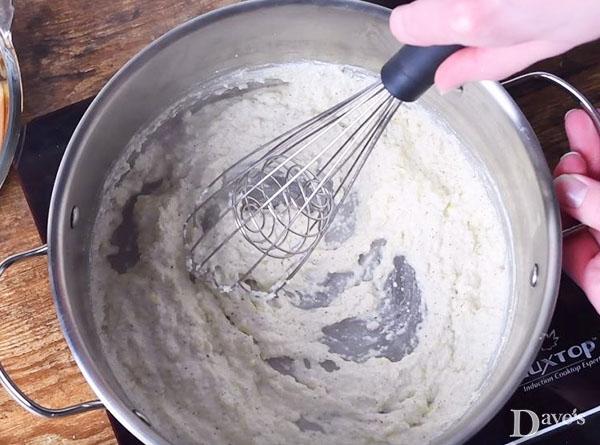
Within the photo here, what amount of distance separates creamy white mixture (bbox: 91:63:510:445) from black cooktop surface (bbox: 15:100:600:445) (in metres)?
0.07

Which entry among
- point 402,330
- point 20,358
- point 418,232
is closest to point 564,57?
point 418,232

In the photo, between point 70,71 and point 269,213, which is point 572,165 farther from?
point 70,71

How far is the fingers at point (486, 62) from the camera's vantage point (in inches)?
28.1

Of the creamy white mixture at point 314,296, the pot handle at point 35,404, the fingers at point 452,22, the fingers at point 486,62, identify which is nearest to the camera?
the fingers at point 452,22

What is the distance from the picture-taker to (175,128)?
1.04 metres

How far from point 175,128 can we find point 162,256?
0.18 meters

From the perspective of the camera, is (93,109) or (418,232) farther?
(418,232)

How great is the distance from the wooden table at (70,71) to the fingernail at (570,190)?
0.46 feet

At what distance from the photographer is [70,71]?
1.07 metres

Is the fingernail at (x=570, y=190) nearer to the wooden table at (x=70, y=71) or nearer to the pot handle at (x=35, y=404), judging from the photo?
the wooden table at (x=70, y=71)

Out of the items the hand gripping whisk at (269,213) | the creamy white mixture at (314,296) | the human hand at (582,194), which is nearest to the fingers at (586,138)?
the human hand at (582,194)

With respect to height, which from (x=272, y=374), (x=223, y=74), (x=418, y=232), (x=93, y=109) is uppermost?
(x=223, y=74)

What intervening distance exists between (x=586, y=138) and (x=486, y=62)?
0.31m

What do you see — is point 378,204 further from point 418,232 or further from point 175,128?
point 175,128
